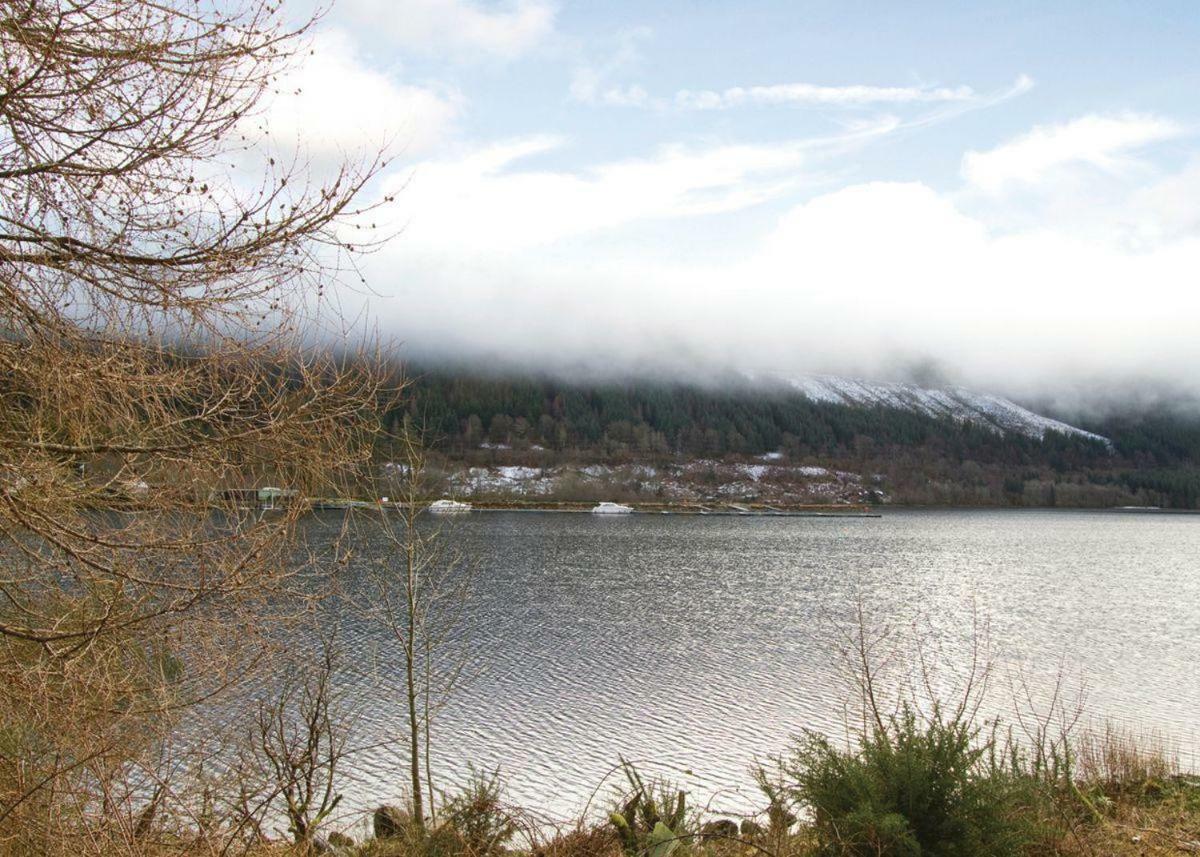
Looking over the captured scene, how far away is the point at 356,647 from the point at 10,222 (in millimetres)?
25327

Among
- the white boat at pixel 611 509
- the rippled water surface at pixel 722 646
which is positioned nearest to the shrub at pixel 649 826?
the rippled water surface at pixel 722 646

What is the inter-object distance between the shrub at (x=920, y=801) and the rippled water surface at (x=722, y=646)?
105 centimetres

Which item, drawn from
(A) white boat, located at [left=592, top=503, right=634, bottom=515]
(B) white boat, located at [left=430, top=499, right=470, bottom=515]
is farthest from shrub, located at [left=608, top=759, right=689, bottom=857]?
(A) white boat, located at [left=592, top=503, right=634, bottom=515]

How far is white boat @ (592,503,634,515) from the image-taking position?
12838 cm

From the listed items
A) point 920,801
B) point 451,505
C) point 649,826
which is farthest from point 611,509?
point 920,801

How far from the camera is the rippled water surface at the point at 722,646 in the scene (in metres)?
19.7

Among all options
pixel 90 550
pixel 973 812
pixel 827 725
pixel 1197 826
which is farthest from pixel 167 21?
pixel 827 725

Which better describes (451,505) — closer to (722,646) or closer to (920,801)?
(920,801)

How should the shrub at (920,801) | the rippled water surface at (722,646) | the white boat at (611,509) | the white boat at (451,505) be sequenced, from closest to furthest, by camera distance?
the shrub at (920,801)
the white boat at (451,505)
the rippled water surface at (722,646)
the white boat at (611,509)

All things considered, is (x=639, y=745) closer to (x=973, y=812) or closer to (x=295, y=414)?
(x=973, y=812)

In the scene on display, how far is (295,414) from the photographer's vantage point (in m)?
4.84

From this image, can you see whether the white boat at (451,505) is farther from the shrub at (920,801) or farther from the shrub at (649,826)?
the shrub at (920,801)

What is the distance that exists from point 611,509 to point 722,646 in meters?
98.7

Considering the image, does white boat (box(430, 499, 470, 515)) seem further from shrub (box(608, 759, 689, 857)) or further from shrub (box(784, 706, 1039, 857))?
shrub (box(784, 706, 1039, 857))
